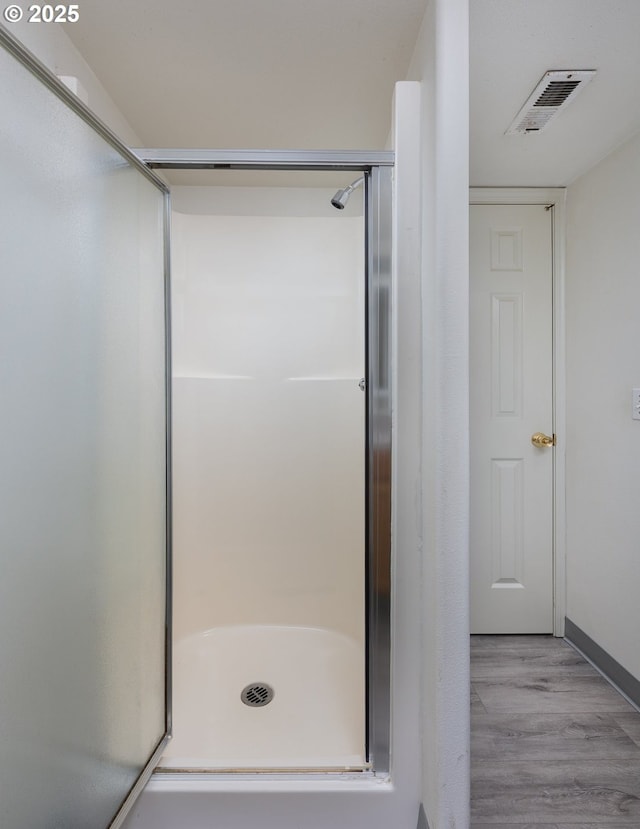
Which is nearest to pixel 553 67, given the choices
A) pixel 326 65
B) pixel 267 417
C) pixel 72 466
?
pixel 326 65

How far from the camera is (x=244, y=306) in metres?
2.05

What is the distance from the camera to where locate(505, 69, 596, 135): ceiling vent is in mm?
1379

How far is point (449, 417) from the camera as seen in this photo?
102 centimetres

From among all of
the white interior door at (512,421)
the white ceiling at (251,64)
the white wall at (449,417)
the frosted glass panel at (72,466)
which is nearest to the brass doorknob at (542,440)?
the white interior door at (512,421)

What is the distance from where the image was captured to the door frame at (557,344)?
217 cm

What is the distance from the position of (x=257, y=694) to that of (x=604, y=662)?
5.05 feet

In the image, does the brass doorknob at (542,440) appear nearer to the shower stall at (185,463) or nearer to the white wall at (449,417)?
the shower stall at (185,463)

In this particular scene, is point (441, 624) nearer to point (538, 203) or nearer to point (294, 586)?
point (294, 586)

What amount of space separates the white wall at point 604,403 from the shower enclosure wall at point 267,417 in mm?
1080

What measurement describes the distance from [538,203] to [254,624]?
2.56 meters

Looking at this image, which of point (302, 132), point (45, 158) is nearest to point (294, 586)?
point (45, 158)

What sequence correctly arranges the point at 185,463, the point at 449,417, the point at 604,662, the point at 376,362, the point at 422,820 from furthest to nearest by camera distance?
the point at 185,463, the point at 604,662, the point at 376,362, the point at 422,820, the point at 449,417

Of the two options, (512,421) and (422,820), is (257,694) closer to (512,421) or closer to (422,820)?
(422,820)

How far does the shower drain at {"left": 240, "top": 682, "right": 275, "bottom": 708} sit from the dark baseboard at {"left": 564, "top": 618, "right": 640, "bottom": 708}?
146 centimetres
